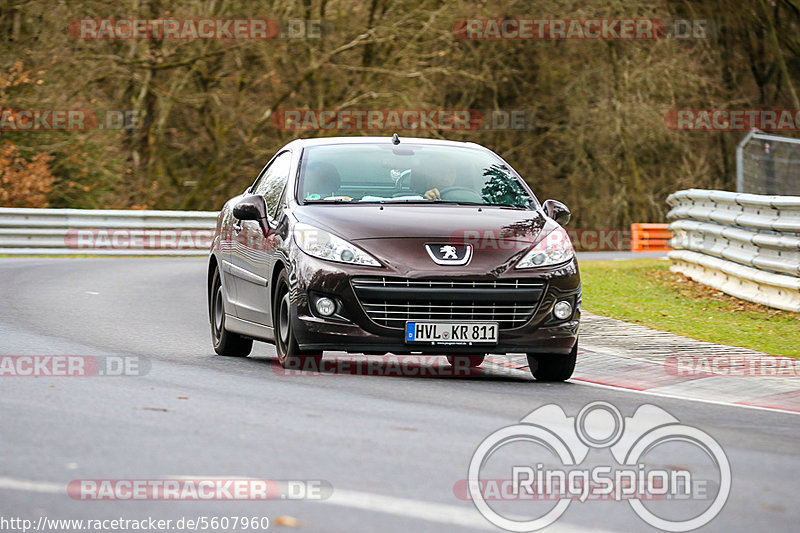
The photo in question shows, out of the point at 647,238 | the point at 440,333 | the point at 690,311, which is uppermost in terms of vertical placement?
the point at 440,333

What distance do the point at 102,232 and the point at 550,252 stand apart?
21.5 metres

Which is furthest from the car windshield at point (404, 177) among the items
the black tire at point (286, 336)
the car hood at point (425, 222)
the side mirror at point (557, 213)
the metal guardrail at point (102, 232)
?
the metal guardrail at point (102, 232)

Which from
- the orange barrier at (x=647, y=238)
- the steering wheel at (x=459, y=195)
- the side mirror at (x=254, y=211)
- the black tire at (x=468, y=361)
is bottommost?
the orange barrier at (x=647, y=238)

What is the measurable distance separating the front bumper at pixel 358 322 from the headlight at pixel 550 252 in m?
0.07

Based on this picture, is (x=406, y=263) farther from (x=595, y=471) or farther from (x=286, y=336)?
(x=595, y=471)

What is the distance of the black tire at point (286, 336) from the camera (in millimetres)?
10203

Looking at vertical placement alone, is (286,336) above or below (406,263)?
below

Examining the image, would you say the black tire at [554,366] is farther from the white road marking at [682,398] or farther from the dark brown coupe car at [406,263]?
the white road marking at [682,398]

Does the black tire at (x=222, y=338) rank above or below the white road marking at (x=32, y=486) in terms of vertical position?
below

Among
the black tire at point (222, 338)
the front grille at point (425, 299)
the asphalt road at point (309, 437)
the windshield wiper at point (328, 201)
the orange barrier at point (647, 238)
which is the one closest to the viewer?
the asphalt road at point (309, 437)

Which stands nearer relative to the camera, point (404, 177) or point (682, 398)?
point (682, 398)

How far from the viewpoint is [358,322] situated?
991 centimetres

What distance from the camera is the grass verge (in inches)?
529

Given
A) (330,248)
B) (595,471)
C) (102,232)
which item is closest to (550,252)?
(330,248)
